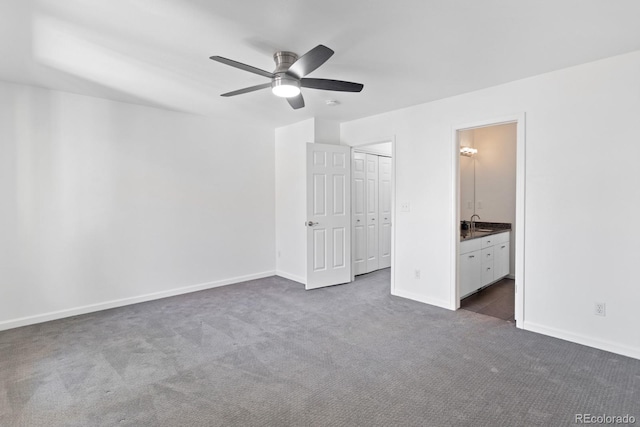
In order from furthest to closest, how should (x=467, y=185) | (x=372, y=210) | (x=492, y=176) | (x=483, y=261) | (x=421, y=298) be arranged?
(x=372, y=210) < (x=467, y=185) < (x=492, y=176) < (x=483, y=261) < (x=421, y=298)

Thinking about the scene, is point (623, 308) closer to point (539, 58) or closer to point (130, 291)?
point (539, 58)

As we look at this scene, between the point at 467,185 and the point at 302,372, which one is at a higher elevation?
the point at 467,185

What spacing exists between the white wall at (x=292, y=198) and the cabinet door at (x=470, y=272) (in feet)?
7.03

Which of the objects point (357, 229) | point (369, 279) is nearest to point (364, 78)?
point (357, 229)

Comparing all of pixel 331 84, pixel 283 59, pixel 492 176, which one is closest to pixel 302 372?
pixel 331 84

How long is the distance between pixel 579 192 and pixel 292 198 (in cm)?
358

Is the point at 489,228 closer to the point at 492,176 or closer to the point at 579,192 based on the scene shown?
the point at 492,176

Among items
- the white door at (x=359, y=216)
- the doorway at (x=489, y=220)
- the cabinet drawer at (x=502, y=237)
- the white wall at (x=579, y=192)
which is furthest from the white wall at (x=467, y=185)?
the white wall at (x=579, y=192)

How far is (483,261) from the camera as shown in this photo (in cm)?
441

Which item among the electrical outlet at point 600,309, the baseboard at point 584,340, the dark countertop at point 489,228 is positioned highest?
the dark countertop at point 489,228

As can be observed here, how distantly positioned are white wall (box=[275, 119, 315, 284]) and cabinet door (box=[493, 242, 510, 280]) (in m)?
2.83

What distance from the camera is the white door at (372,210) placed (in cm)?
556

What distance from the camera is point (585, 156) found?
280cm

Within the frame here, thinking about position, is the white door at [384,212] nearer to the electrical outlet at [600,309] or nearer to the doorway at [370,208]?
the doorway at [370,208]
